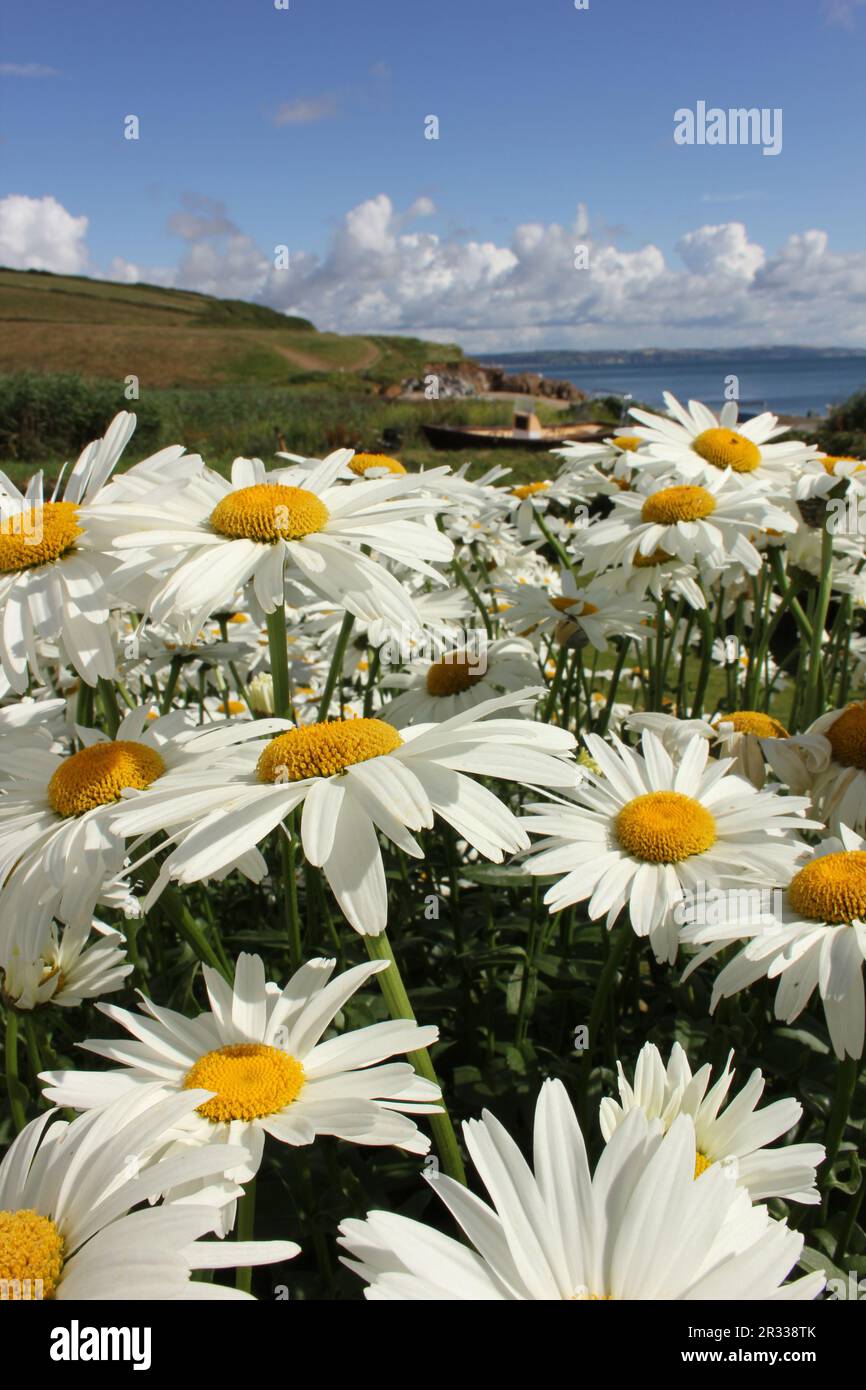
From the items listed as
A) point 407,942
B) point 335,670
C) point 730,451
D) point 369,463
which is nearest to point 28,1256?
point 407,942

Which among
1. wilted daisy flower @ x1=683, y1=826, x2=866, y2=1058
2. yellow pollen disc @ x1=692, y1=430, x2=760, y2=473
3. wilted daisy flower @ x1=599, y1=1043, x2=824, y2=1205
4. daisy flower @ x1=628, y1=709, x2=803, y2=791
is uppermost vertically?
yellow pollen disc @ x1=692, y1=430, x2=760, y2=473

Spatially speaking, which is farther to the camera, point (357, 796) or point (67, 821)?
point (67, 821)

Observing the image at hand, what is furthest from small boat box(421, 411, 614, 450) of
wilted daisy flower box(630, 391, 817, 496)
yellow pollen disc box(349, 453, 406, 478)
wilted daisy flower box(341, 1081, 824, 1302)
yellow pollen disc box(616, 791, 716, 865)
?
wilted daisy flower box(341, 1081, 824, 1302)

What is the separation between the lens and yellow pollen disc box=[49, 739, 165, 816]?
1.64m

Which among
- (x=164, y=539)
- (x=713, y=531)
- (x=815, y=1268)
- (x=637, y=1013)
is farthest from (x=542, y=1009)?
(x=164, y=539)

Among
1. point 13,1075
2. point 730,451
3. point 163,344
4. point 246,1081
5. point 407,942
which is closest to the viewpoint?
point 246,1081

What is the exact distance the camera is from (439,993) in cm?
245

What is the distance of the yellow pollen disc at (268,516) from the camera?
72.9 inches

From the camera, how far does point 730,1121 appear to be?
4.40ft

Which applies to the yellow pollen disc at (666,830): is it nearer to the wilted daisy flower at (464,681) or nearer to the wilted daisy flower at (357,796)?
the wilted daisy flower at (357,796)

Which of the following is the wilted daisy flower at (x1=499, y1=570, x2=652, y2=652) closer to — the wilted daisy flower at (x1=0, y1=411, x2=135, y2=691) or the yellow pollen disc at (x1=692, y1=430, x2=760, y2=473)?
the yellow pollen disc at (x1=692, y1=430, x2=760, y2=473)

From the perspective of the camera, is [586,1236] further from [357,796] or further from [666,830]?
[666,830]

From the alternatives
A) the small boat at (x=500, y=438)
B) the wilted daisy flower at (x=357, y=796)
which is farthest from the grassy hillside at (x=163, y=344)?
the wilted daisy flower at (x=357, y=796)

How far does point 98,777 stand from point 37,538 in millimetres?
518
